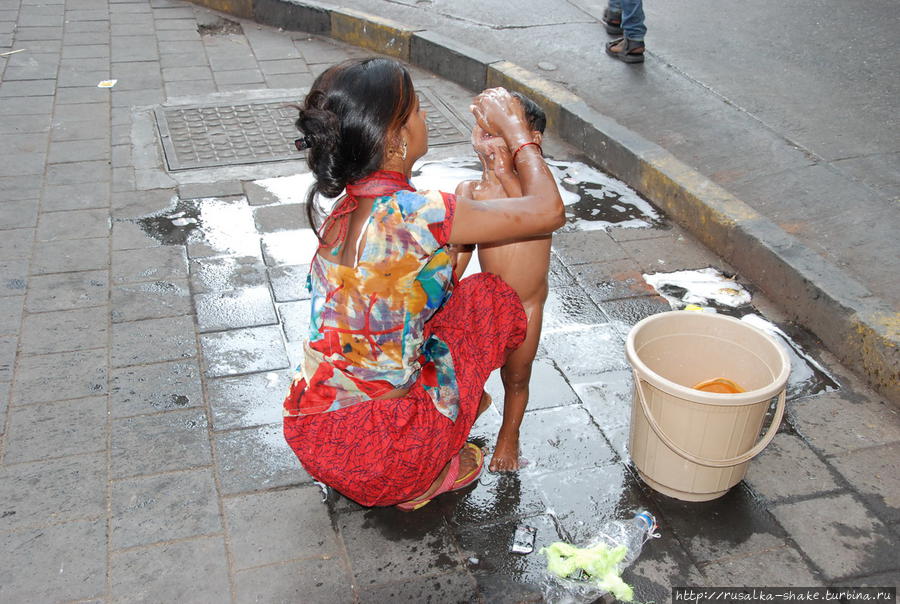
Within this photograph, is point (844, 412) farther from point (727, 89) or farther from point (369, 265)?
point (727, 89)

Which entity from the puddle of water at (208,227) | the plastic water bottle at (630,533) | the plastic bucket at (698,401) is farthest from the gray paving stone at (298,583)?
the puddle of water at (208,227)

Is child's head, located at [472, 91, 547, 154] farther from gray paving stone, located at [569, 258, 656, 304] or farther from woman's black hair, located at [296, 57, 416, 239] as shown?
gray paving stone, located at [569, 258, 656, 304]

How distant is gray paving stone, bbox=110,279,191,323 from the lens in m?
3.89

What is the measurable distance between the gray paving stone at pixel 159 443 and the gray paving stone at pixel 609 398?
1541 mm

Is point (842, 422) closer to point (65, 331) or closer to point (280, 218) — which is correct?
point (280, 218)

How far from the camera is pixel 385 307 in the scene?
2.43 metres

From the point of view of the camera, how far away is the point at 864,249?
4121mm

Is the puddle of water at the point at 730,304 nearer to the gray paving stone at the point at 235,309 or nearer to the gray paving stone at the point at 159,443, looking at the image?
the gray paving stone at the point at 235,309

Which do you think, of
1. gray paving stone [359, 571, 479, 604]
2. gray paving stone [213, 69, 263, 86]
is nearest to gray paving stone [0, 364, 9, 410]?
gray paving stone [359, 571, 479, 604]

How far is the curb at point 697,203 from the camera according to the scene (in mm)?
3543

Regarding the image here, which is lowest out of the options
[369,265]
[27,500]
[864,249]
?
[27,500]

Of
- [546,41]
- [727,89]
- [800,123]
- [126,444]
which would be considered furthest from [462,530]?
[546,41]

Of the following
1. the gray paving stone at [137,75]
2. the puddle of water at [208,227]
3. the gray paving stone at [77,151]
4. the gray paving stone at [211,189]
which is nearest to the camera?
the puddle of water at [208,227]

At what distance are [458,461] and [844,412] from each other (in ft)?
5.27
